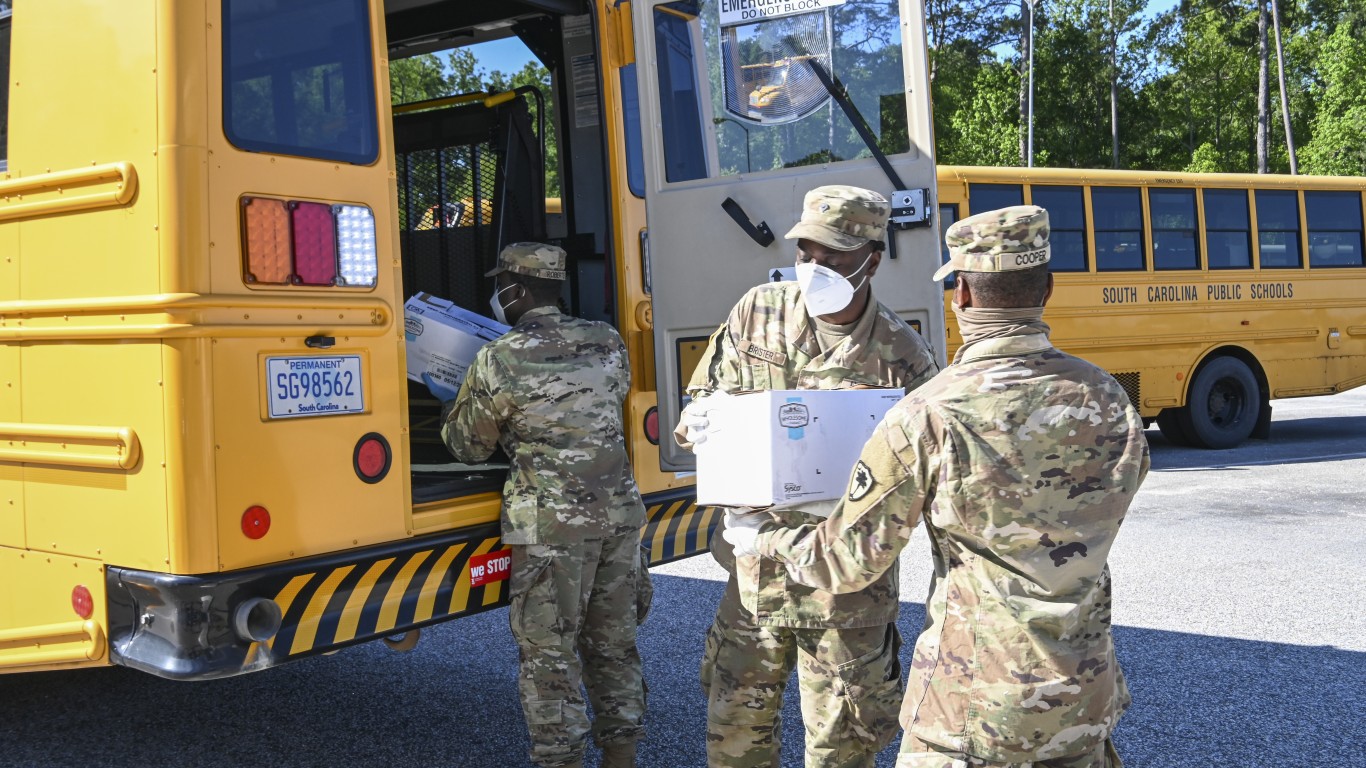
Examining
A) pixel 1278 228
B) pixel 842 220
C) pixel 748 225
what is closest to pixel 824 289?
pixel 842 220

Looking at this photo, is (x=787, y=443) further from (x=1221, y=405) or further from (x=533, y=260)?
(x=1221, y=405)

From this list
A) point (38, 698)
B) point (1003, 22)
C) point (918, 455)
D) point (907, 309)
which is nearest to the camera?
point (918, 455)

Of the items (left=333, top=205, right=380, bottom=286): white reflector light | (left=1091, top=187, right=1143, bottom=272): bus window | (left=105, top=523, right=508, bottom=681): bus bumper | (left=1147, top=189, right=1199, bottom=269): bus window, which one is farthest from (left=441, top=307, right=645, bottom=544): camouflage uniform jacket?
(left=1147, top=189, right=1199, bottom=269): bus window

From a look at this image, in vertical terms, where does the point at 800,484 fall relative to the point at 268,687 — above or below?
above

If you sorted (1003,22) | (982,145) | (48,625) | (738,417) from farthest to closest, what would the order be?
(1003,22) → (982,145) → (48,625) → (738,417)

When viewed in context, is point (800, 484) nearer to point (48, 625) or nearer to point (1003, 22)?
point (48, 625)

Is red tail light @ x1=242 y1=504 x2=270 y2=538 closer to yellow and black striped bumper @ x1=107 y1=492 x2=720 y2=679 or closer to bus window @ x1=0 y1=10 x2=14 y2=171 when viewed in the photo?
yellow and black striped bumper @ x1=107 y1=492 x2=720 y2=679

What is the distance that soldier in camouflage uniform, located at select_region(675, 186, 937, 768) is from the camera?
9.80ft

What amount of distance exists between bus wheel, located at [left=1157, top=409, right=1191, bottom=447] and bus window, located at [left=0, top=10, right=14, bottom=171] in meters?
11.7

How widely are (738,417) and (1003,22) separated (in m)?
36.0

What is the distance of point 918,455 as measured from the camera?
7.34 ft

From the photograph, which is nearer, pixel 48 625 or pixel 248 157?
pixel 248 157

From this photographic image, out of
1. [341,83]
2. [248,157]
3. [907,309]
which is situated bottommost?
[907,309]

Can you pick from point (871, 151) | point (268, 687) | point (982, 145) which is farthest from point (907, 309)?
point (982, 145)
